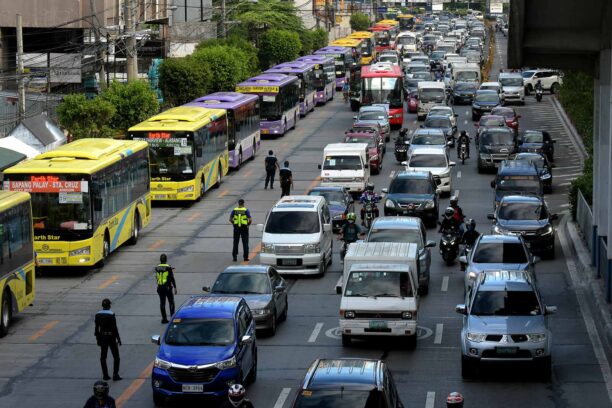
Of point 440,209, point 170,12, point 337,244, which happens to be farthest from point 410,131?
point 170,12

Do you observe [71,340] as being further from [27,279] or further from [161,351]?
[161,351]

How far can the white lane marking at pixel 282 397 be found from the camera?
23823mm

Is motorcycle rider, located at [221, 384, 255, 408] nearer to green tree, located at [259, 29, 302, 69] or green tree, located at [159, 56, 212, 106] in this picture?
green tree, located at [159, 56, 212, 106]

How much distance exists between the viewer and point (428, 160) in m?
50.1

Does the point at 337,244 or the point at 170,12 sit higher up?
the point at 170,12

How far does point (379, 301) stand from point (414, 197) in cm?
1597

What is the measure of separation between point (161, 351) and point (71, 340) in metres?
6.58

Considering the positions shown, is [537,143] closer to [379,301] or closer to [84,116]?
[84,116]

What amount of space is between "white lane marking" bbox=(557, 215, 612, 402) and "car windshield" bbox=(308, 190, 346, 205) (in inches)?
262

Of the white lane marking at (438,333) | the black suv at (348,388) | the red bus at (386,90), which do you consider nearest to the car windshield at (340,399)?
the black suv at (348,388)

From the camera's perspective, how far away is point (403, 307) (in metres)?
27.8

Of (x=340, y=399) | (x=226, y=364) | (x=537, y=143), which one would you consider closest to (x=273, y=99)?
(x=537, y=143)

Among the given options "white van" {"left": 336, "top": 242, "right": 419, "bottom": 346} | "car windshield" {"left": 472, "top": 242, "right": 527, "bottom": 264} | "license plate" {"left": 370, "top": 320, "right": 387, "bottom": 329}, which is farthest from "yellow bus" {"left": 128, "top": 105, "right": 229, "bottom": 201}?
"license plate" {"left": 370, "top": 320, "right": 387, "bottom": 329}

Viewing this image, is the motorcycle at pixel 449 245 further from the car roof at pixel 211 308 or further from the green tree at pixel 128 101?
the green tree at pixel 128 101
